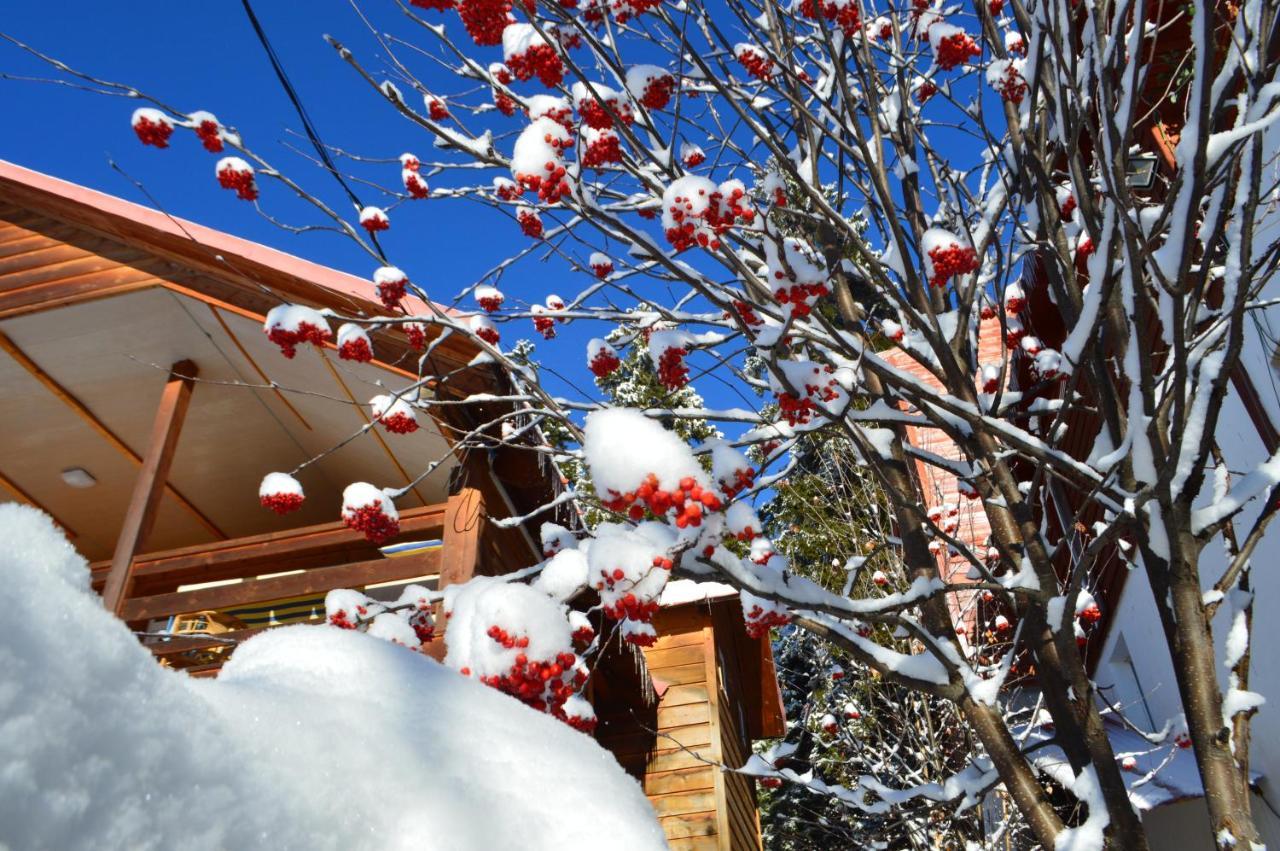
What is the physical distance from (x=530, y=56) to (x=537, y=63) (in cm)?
4

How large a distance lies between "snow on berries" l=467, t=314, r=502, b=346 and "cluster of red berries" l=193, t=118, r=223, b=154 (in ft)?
5.12

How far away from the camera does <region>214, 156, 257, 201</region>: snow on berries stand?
4.80 metres

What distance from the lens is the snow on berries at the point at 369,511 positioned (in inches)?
187

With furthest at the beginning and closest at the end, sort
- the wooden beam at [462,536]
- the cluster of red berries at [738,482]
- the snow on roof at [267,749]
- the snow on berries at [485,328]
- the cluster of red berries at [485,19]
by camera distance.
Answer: the wooden beam at [462,536] < the snow on berries at [485,328] < the cluster of red berries at [485,19] < the cluster of red berries at [738,482] < the snow on roof at [267,749]

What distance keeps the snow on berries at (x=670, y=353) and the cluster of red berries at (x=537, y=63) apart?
124cm

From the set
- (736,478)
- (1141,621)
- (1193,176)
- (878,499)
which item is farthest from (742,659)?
(1193,176)

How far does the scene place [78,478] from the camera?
301 inches

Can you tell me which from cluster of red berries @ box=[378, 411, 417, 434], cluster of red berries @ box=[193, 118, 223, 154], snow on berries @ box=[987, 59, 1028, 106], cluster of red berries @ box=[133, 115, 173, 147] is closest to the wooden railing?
cluster of red berries @ box=[378, 411, 417, 434]

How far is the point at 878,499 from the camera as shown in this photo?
10727 millimetres

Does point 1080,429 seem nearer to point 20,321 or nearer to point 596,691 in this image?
point 596,691

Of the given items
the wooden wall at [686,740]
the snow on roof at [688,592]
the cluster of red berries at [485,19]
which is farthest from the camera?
the wooden wall at [686,740]

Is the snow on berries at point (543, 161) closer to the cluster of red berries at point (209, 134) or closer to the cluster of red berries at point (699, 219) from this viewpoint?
the cluster of red berries at point (699, 219)

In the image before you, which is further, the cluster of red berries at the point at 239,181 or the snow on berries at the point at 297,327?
the cluster of red berries at the point at 239,181

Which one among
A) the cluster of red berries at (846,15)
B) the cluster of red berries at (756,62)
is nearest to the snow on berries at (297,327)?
the cluster of red berries at (756,62)
